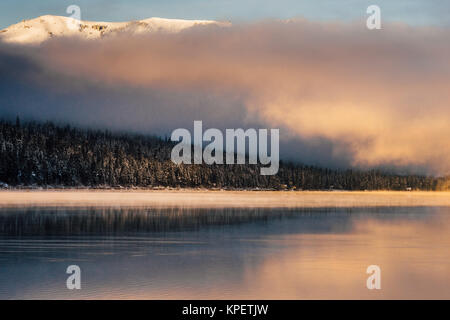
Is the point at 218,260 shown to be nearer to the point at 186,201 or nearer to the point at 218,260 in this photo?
the point at 218,260

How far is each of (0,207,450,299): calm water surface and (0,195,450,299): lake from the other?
0.04m

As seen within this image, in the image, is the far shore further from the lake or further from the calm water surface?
the lake

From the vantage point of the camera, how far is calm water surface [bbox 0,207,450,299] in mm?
19406

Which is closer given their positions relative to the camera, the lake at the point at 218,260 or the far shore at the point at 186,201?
the lake at the point at 218,260

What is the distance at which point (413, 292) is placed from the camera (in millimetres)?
19656

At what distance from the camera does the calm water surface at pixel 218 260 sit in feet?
63.7

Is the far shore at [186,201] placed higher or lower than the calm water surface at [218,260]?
lower

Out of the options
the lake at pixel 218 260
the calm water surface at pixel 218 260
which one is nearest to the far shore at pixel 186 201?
the calm water surface at pixel 218 260

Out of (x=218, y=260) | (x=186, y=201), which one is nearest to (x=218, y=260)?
(x=218, y=260)

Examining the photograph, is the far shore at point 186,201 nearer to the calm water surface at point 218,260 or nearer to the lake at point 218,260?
the calm water surface at point 218,260

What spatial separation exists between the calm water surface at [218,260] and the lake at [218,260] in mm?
36

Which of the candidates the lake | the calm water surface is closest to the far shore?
the calm water surface

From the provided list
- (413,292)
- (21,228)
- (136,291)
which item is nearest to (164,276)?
(136,291)
